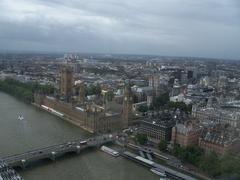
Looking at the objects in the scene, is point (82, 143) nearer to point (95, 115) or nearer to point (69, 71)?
point (95, 115)

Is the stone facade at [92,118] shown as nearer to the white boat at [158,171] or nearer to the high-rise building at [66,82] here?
the high-rise building at [66,82]

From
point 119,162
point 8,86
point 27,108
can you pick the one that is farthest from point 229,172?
point 8,86

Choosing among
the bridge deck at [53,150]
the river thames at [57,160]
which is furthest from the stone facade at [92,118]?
the bridge deck at [53,150]

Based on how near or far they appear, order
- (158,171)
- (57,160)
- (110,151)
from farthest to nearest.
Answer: (110,151)
(57,160)
(158,171)

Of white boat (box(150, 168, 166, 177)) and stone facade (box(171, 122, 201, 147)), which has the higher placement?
stone facade (box(171, 122, 201, 147))

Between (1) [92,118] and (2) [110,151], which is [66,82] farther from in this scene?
(2) [110,151]

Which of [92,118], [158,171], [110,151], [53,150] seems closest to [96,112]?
[92,118]

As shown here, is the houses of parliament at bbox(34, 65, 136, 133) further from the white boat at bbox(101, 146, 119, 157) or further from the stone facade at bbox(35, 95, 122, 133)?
the white boat at bbox(101, 146, 119, 157)

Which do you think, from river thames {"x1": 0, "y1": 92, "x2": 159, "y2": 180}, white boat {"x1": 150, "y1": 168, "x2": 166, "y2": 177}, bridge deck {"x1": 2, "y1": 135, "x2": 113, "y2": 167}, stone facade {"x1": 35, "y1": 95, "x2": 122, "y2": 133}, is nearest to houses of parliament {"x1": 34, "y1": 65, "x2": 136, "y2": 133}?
stone facade {"x1": 35, "y1": 95, "x2": 122, "y2": 133}
